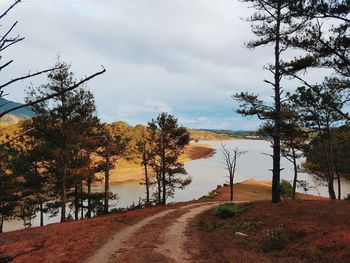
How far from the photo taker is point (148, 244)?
694 inches

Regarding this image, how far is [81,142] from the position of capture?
1294 inches

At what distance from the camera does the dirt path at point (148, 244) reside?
15516mm

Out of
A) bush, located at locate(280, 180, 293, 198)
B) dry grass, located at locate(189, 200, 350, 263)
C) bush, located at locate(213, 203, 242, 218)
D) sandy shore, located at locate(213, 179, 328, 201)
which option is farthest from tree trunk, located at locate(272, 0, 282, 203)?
bush, located at locate(280, 180, 293, 198)

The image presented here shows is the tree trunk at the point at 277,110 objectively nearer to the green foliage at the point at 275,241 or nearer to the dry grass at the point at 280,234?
the dry grass at the point at 280,234

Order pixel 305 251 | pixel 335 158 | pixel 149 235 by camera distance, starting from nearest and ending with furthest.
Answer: pixel 305 251
pixel 149 235
pixel 335 158

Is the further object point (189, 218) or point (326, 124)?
point (326, 124)

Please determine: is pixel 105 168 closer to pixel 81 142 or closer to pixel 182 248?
pixel 81 142

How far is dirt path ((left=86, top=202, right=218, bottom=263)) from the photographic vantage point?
1552 centimetres

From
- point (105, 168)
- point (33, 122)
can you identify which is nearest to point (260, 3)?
point (33, 122)

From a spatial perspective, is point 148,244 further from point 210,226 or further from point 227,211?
point 227,211

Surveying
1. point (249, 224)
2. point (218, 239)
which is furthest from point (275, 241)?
point (249, 224)

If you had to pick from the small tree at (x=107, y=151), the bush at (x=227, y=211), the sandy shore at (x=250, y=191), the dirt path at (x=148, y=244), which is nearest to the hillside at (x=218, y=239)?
the dirt path at (x=148, y=244)

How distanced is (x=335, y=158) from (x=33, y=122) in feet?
121

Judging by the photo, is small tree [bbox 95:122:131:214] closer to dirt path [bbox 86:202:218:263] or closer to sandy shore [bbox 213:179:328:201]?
dirt path [bbox 86:202:218:263]
